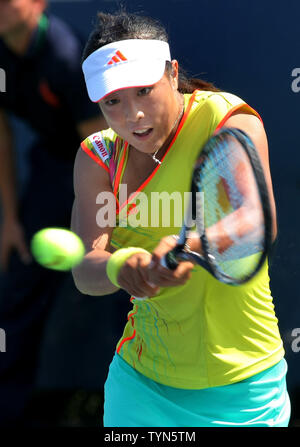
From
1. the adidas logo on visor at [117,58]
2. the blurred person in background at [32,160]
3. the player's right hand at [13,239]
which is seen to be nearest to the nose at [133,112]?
the adidas logo on visor at [117,58]

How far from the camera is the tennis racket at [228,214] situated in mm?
1555

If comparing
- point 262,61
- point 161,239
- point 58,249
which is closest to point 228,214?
point 161,239

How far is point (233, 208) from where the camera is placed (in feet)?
5.52

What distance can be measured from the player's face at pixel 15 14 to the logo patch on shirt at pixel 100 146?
0.76 metres

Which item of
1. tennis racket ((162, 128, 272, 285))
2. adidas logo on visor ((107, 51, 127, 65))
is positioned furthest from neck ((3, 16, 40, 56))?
tennis racket ((162, 128, 272, 285))

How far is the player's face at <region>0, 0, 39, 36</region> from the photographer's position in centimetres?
247

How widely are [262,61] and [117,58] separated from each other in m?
1.07

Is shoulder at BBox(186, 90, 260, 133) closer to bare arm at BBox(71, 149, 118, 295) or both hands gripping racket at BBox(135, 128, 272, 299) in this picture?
both hands gripping racket at BBox(135, 128, 272, 299)

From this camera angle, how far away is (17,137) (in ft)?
9.59

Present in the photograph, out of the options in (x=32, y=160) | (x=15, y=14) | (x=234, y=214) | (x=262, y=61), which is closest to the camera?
(x=234, y=214)

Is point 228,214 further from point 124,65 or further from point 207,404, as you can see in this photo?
point 207,404

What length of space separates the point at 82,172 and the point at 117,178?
10 centimetres
